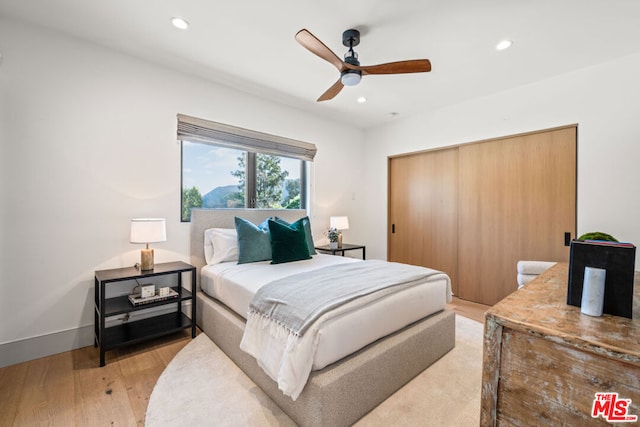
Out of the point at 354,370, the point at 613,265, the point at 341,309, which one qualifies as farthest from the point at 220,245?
the point at 613,265

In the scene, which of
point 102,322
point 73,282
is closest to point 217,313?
point 102,322

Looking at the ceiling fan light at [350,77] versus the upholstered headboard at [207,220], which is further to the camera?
the upholstered headboard at [207,220]

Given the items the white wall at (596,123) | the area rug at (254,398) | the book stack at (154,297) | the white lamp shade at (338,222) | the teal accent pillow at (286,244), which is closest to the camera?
the area rug at (254,398)

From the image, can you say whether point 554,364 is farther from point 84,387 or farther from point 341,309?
point 84,387

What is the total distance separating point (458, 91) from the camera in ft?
11.1

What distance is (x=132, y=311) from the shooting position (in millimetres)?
2303

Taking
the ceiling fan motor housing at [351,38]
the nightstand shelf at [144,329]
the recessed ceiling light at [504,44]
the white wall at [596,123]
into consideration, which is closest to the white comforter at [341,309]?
the nightstand shelf at [144,329]

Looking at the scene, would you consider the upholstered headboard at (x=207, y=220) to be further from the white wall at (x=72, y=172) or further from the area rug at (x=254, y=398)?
the area rug at (x=254, y=398)

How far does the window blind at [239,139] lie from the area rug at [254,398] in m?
2.18

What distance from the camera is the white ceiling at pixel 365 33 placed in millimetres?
2002

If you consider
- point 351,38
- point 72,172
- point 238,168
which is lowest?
point 72,172

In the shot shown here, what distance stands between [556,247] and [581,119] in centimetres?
135

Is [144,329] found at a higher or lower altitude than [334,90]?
lower

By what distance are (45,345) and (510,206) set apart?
4.83m
